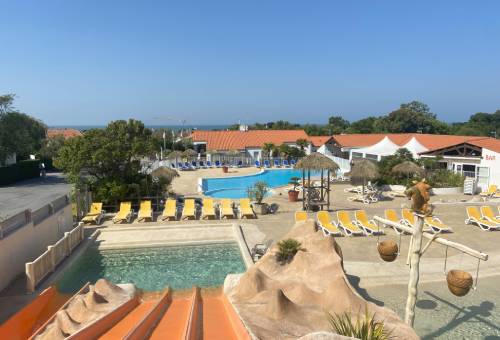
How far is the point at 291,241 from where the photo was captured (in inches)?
376

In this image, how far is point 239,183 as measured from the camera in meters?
28.9

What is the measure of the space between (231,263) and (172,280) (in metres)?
1.97

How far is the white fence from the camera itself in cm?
876

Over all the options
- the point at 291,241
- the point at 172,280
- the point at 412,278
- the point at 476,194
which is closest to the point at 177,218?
the point at 172,280

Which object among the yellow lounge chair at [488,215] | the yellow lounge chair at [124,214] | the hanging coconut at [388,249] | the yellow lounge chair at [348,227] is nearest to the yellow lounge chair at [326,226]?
the yellow lounge chair at [348,227]

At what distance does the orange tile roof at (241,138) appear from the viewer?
43250mm

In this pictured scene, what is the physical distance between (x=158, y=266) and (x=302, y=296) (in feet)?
17.3

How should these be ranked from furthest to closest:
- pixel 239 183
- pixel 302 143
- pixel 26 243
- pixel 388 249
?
pixel 302 143, pixel 239 183, pixel 26 243, pixel 388 249

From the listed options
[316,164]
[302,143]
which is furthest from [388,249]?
[302,143]

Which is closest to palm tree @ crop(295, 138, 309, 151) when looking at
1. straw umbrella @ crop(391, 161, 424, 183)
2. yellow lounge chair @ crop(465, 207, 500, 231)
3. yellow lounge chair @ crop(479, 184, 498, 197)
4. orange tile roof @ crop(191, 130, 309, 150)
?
orange tile roof @ crop(191, 130, 309, 150)


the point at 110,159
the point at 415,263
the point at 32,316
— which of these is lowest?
the point at 32,316

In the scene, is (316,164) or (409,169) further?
(409,169)

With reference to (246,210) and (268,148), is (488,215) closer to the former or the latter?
(246,210)

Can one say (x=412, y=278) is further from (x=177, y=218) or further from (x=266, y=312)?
(x=177, y=218)
